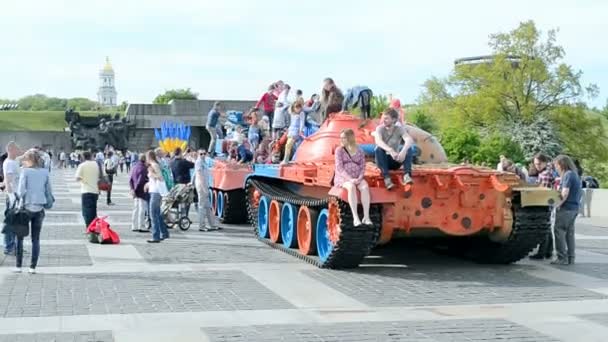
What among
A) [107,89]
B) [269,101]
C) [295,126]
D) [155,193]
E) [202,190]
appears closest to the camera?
[155,193]

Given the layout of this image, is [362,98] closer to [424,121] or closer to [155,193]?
[155,193]

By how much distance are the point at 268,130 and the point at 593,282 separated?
9.41 meters

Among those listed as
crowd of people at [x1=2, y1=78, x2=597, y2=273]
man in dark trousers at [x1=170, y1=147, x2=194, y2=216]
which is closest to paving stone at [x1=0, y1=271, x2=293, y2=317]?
crowd of people at [x1=2, y1=78, x2=597, y2=273]

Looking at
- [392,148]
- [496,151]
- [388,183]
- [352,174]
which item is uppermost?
[392,148]

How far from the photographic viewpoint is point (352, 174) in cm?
1095

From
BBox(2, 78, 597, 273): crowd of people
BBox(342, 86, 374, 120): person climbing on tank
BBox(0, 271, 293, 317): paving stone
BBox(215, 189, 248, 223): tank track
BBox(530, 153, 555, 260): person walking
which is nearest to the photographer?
BBox(0, 271, 293, 317): paving stone

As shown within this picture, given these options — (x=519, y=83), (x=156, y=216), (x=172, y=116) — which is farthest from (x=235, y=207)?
(x=172, y=116)

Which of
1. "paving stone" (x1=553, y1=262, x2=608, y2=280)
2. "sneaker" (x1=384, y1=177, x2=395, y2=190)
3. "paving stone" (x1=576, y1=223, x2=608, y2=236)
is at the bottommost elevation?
"paving stone" (x1=576, y1=223, x2=608, y2=236)

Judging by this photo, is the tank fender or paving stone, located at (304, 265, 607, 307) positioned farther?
the tank fender

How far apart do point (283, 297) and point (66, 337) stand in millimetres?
2764

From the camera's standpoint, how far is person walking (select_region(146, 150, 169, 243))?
14.6 m

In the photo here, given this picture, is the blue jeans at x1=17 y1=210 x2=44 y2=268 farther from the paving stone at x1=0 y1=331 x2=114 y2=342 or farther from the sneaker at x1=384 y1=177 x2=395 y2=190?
the sneaker at x1=384 y1=177 x2=395 y2=190

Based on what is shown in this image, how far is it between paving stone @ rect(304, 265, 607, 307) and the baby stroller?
5.98 metres

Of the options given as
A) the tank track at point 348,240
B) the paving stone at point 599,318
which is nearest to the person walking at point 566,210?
the tank track at point 348,240
